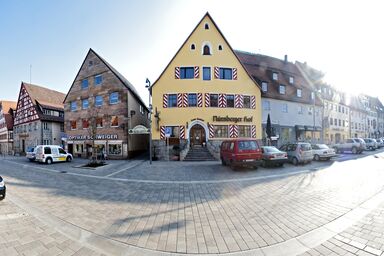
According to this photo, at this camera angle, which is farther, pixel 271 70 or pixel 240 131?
pixel 271 70

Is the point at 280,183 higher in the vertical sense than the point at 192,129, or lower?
lower

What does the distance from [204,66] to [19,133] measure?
40646 mm

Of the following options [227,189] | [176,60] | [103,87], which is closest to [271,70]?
[176,60]

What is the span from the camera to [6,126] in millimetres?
46250

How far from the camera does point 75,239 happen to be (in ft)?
13.2

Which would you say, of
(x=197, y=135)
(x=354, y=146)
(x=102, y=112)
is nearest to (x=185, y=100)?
(x=197, y=135)

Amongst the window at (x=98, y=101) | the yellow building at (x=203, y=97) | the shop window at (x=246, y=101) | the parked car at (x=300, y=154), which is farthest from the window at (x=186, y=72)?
the parked car at (x=300, y=154)

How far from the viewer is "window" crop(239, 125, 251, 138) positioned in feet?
74.5

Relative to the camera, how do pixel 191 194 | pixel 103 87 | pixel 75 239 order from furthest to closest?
pixel 103 87
pixel 191 194
pixel 75 239

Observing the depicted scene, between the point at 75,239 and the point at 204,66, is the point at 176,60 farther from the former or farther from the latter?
the point at 75,239

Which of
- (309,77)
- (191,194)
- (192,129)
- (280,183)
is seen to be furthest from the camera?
(309,77)

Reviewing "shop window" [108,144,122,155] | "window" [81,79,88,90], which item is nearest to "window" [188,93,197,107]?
"shop window" [108,144,122,155]

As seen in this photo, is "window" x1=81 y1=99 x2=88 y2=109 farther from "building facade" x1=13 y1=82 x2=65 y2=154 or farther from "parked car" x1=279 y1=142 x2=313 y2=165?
"parked car" x1=279 y1=142 x2=313 y2=165

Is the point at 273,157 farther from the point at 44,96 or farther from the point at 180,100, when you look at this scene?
the point at 44,96
